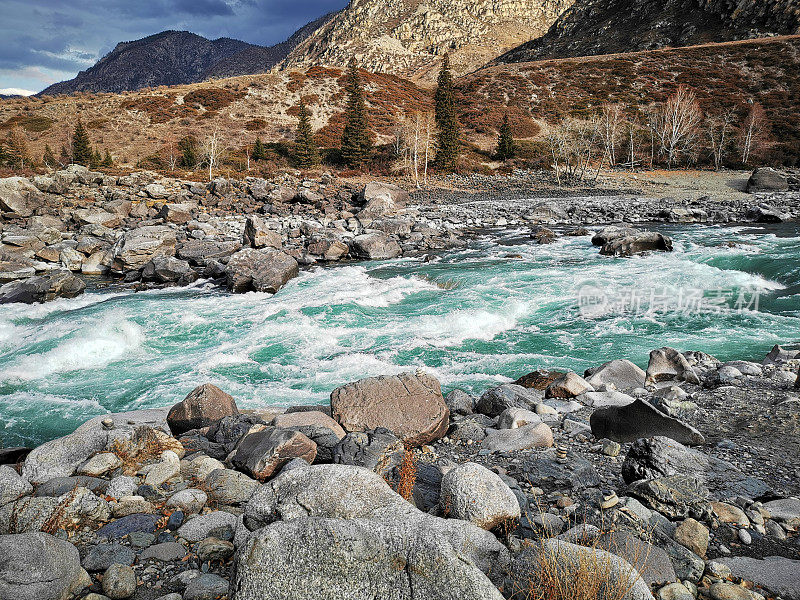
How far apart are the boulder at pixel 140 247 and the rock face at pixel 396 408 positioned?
50.9 ft

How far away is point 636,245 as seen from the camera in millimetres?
19125

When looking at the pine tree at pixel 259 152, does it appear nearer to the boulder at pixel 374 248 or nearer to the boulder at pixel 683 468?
the boulder at pixel 374 248

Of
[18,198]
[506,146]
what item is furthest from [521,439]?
[506,146]

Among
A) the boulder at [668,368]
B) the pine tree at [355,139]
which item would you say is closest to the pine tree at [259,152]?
the pine tree at [355,139]

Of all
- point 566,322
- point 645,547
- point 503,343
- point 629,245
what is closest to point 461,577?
point 645,547

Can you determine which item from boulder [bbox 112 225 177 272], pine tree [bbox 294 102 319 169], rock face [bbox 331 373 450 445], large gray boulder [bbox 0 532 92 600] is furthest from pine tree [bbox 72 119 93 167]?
large gray boulder [bbox 0 532 92 600]

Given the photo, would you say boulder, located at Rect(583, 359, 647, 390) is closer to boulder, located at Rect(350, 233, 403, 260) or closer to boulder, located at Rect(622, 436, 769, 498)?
boulder, located at Rect(622, 436, 769, 498)

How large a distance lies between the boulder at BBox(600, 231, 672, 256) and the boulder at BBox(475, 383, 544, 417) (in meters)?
13.9

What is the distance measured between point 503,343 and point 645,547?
7449mm

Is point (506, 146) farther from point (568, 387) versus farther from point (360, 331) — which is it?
point (568, 387)

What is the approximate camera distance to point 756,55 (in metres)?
63.9

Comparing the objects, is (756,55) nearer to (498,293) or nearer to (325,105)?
(325,105)

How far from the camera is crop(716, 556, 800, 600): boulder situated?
3.01 m

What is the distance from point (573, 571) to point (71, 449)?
5605 millimetres
